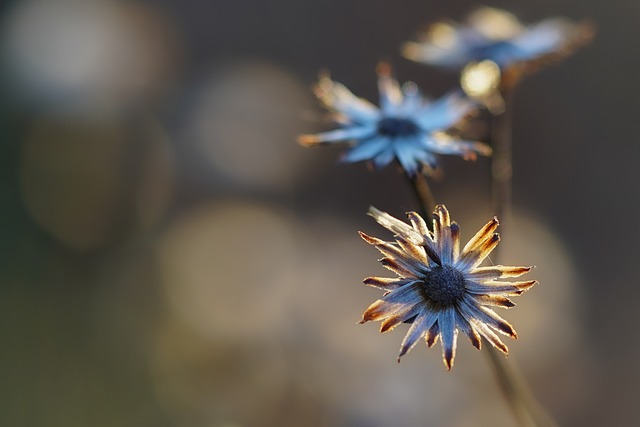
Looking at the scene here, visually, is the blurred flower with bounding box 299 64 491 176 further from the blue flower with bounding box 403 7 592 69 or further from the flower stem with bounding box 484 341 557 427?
the flower stem with bounding box 484 341 557 427

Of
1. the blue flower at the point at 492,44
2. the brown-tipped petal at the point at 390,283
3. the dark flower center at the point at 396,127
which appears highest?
the blue flower at the point at 492,44

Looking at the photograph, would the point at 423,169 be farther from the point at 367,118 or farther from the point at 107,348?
the point at 107,348

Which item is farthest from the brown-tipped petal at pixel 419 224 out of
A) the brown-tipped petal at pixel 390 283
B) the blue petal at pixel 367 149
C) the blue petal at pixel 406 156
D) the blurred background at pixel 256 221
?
the blurred background at pixel 256 221

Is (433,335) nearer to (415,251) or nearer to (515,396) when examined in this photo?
(415,251)

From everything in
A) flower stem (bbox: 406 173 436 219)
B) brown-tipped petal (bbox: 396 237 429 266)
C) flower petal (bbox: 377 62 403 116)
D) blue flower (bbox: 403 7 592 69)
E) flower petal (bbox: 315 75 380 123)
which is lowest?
brown-tipped petal (bbox: 396 237 429 266)

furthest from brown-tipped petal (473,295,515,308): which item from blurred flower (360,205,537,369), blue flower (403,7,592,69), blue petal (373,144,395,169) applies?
blue flower (403,7,592,69)

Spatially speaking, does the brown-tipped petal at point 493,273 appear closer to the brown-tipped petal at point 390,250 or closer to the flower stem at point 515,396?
the brown-tipped petal at point 390,250

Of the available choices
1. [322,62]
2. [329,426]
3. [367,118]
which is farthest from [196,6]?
[367,118]
